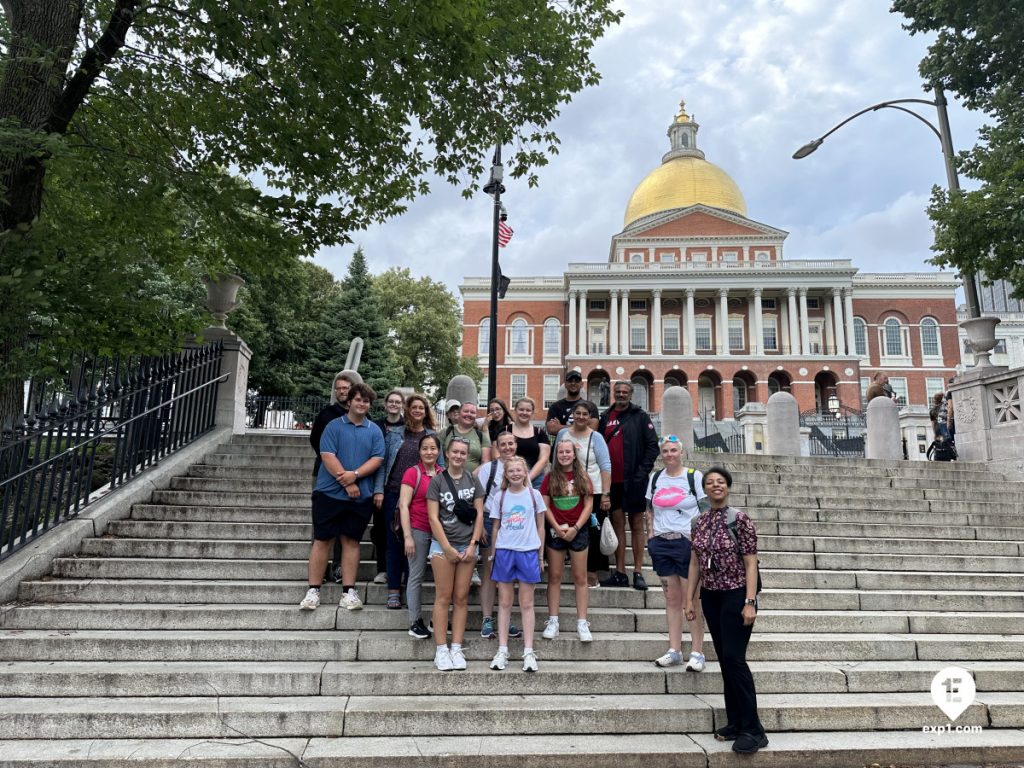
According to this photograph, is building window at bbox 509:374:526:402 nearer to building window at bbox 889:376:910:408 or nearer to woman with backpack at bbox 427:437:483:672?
building window at bbox 889:376:910:408

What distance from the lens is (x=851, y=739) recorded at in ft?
13.4

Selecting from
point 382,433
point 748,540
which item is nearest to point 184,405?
point 382,433

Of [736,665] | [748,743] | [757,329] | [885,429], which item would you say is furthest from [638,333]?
[748,743]

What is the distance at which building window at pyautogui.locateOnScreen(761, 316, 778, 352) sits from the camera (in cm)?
5425

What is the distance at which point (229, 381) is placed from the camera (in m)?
9.52

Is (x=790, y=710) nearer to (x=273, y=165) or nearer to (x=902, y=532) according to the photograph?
(x=902, y=532)

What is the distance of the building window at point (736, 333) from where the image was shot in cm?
5475

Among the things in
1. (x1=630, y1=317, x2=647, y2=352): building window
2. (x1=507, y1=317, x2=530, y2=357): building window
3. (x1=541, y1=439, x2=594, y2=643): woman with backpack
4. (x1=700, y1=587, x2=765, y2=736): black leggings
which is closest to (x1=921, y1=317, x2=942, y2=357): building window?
(x1=630, y1=317, x2=647, y2=352): building window

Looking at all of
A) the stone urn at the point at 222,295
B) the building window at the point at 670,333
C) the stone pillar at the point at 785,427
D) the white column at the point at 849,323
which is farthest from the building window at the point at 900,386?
the stone urn at the point at 222,295

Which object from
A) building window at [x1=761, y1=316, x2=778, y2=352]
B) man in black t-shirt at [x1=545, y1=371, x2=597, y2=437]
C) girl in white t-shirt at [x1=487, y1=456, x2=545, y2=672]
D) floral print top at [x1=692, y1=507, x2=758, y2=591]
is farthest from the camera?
building window at [x1=761, y1=316, x2=778, y2=352]

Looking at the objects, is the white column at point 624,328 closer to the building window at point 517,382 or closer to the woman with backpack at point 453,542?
the building window at point 517,382

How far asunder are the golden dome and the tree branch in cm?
5879

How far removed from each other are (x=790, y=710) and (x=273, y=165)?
7297 millimetres

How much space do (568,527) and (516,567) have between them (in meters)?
0.59
